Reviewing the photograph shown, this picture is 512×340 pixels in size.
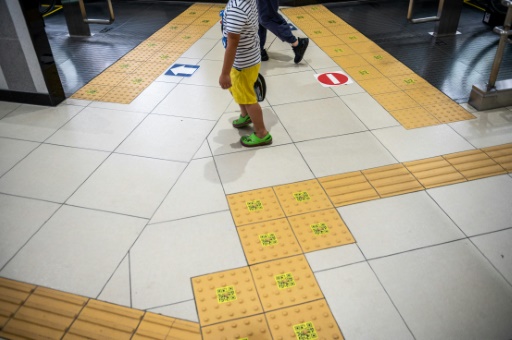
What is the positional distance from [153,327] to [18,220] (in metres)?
1.33

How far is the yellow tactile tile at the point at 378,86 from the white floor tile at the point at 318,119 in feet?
1.34

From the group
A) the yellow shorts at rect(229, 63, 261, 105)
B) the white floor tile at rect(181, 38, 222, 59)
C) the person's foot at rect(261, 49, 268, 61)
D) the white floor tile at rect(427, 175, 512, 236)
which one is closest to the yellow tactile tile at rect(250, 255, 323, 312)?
the white floor tile at rect(427, 175, 512, 236)

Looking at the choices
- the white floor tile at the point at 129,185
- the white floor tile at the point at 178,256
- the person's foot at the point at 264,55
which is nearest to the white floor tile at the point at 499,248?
the white floor tile at the point at 178,256

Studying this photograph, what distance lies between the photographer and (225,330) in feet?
6.19

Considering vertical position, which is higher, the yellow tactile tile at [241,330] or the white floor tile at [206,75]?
the white floor tile at [206,75]

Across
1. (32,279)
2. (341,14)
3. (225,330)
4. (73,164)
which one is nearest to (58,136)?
(73,164)

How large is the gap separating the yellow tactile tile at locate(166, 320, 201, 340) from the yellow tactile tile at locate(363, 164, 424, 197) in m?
1.53

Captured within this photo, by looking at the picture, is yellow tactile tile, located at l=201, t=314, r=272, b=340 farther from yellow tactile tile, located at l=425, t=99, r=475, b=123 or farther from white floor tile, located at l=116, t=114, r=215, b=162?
yellow tactile tile, located at l=425, t=99, r=475, b=123

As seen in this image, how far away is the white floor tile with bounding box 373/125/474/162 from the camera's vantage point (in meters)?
3.05

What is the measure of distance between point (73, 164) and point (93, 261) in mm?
1084

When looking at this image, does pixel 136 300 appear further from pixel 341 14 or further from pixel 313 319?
pixel 341 14

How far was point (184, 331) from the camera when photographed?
1.89 meters

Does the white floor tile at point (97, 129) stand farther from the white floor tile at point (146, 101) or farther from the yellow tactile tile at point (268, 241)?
the yellow tactile tile at point (268, 241)

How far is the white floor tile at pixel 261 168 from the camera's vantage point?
2.80 meters
